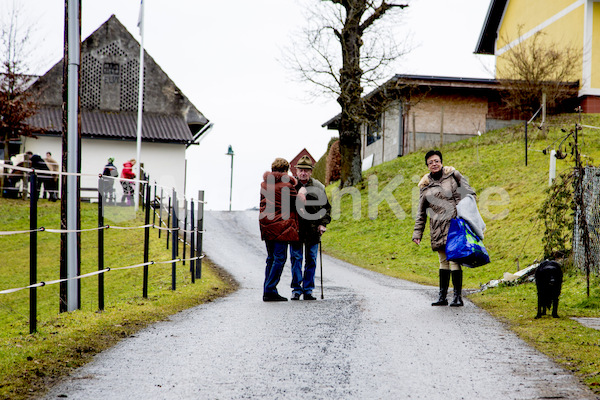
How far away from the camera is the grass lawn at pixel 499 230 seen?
7.95 m

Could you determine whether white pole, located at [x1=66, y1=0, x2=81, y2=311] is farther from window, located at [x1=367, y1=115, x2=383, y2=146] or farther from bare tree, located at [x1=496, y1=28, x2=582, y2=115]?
window, located at [x1=367, y1=115, x2=383, y2=146]

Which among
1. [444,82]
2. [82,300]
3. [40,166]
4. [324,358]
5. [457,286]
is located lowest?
[82,300]

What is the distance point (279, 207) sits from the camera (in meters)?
10.5

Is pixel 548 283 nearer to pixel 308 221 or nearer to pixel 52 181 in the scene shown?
pixel 308 221

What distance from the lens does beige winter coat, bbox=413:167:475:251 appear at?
995 cm

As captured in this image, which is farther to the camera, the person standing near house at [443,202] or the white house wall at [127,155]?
the white house wall at [127,155]

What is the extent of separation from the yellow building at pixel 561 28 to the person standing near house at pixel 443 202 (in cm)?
2169

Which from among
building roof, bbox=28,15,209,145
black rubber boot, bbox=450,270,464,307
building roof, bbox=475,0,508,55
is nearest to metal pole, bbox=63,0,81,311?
black rubber boot, bbox=450,270,464,307

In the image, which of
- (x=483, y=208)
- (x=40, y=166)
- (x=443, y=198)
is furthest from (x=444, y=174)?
(x=40, y=166)

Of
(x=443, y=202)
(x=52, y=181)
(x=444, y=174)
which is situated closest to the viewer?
(x=443, y=202)

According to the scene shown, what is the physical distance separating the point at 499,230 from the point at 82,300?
1056cm

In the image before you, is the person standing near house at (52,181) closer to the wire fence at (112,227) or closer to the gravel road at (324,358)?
the wire fence at (112,227)

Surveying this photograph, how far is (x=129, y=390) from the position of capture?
5.11 m

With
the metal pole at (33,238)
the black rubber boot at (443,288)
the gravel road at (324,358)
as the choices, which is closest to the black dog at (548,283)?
the gravel road at (324,358)
